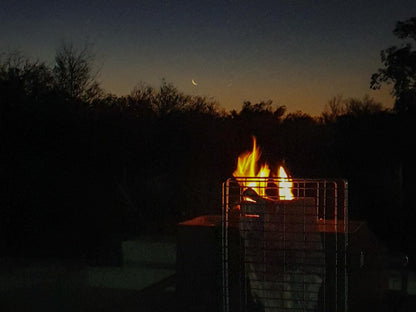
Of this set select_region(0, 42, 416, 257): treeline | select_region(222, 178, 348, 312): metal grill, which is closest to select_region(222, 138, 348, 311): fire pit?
select_region(222, 178, 348, 312): metal grill

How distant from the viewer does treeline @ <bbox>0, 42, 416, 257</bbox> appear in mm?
11086

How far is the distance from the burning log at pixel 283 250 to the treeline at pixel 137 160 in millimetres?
5815

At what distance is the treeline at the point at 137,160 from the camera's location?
11.1 m

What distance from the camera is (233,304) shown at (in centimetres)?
505

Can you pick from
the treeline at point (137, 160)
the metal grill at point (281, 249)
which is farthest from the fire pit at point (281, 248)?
the treeline at point (137, 160)

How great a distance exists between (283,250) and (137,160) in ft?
28.9

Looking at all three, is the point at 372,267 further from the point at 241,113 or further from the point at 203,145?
the point at 241,113

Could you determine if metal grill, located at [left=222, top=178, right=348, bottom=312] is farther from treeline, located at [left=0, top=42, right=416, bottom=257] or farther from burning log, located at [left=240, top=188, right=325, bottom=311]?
treeline, located at [left=0, top=42, right=416, bottom=257]

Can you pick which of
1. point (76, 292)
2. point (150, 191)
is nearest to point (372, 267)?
point (76, 292)

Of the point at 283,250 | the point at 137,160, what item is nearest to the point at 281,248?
the point at 283,250

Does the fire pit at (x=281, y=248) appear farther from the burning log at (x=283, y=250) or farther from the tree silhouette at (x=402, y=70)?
the tree silhouette at (x=402, y=70)

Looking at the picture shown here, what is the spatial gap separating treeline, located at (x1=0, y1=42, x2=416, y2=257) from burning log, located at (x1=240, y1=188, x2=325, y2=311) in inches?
229

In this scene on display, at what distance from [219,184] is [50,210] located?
8.94ft

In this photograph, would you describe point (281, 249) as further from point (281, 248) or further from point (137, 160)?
point (137, 160)
